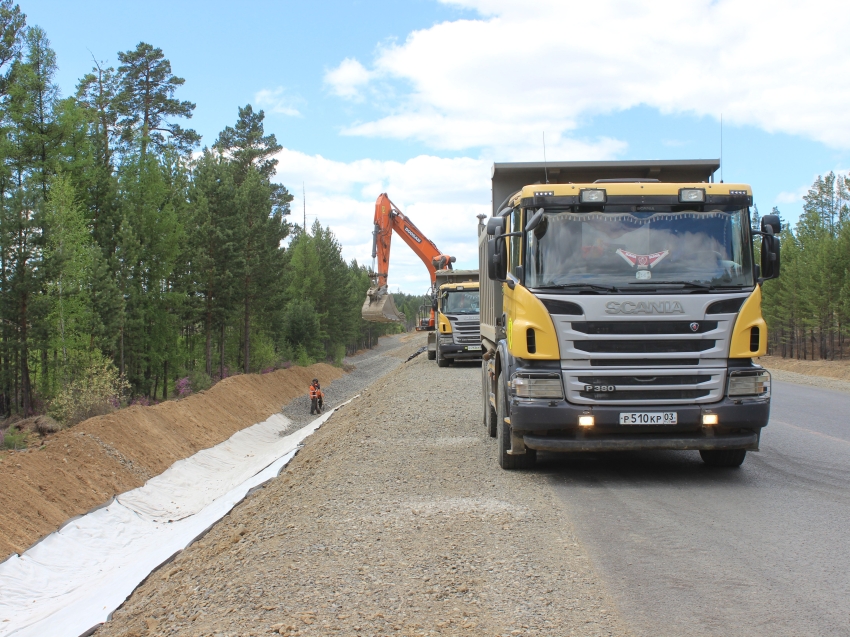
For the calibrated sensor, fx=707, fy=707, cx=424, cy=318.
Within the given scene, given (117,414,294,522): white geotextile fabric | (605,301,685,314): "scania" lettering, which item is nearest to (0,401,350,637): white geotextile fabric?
(117,414,294,522): white geotextile fabric

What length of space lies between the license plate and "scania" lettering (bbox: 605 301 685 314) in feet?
3.40

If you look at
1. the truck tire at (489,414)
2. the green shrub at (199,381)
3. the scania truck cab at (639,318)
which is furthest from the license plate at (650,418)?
the green shrub at (199,381)

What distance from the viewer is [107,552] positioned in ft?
43.0

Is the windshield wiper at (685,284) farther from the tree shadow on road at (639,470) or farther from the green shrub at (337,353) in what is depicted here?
the green shrub at (337,353)

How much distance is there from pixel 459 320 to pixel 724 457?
17786 millimetres

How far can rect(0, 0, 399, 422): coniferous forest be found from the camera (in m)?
21.0

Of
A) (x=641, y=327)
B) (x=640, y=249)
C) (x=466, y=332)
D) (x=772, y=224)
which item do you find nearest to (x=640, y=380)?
(x=641, y=327)

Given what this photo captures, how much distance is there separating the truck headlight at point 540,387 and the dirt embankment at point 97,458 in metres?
9.93

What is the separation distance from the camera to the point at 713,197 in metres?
7.47

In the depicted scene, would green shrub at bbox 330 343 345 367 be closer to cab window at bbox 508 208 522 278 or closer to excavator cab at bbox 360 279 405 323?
excavator cab at bbox 360 279 405 323

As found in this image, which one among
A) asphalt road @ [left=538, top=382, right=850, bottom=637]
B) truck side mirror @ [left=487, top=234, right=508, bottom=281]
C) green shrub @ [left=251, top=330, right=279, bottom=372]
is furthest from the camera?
green shrub @ [left=251, top=330, right=279, bottom=372]

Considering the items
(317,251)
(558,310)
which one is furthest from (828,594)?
(317,251)

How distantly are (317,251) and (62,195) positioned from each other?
38988mm

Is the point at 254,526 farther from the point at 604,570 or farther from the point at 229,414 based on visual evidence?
the point at 229,414
